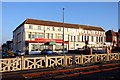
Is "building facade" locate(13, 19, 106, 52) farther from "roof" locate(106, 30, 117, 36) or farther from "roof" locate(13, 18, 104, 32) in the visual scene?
"roof" locate(106, 30, 117, 36)

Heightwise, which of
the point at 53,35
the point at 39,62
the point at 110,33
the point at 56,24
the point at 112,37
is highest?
the point at 56,24

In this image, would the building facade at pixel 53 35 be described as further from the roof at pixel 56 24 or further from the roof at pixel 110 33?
the roof at pixel 110 33

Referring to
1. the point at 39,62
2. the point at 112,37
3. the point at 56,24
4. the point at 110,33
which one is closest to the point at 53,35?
the point at 56,24

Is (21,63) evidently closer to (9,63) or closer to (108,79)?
(9,63)

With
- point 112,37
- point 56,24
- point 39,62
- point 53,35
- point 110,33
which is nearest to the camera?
point 39,62

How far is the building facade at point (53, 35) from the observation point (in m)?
57.2

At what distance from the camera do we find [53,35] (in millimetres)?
62750

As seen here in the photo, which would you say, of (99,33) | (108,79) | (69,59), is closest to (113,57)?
(69,59)

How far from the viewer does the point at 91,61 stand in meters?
23.3

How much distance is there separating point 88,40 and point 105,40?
1086 cm

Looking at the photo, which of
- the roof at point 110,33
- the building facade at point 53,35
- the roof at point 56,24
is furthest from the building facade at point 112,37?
the roof at point 56,24

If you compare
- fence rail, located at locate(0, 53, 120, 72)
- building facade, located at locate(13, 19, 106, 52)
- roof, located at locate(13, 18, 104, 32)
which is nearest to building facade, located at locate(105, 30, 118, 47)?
building facade, located at locate(13, 19, 106, 52)

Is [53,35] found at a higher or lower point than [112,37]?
higher

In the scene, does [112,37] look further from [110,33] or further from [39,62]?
[39,62]
